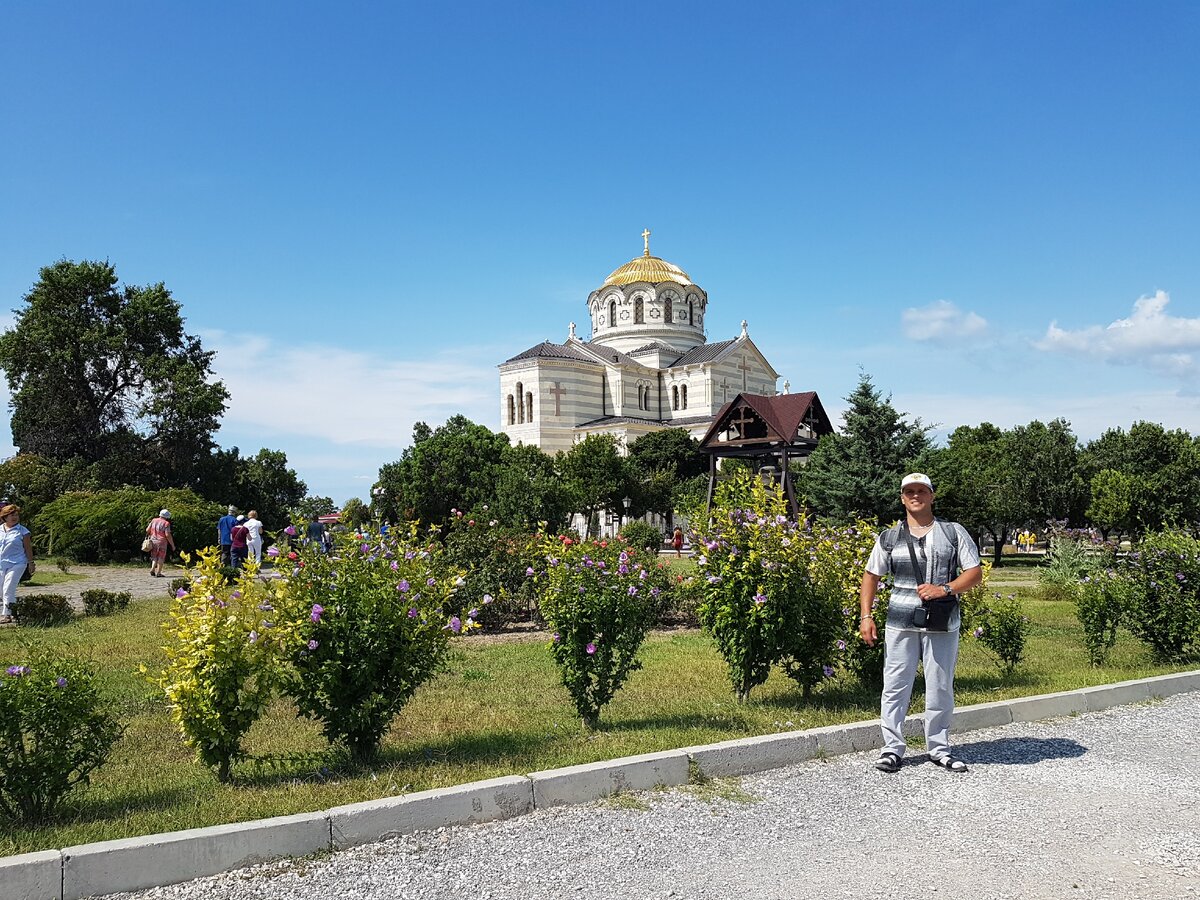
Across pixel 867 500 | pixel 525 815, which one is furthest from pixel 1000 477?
pixel 525 815

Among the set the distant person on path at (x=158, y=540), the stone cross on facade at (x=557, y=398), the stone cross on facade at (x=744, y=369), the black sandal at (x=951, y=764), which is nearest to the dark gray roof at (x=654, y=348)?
the stone cross on facade at (x=744, y=369)

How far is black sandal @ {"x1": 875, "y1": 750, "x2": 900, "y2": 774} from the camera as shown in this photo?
5824 mm

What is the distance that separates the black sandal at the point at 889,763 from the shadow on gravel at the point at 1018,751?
23.6 inches

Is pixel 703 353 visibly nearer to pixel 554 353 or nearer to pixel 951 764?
pixel 554 353

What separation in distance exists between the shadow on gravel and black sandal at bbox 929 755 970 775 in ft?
0.81

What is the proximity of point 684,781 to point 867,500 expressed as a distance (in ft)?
80.3

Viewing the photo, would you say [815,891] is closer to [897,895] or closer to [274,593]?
[897,895]

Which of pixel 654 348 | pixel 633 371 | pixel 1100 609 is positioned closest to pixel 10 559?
pixel 1100 609

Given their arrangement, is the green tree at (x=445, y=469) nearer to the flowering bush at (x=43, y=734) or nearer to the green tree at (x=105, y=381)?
the green tree at (x=105, y=381)

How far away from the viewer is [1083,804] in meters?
5.23

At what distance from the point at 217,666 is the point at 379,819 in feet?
4.41

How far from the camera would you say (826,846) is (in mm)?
4535

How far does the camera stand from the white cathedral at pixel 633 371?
181 ft

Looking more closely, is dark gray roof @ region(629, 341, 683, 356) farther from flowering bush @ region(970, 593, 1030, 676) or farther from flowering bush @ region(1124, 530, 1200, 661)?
flowering bush @ region(970, 593, 1030, 676)
